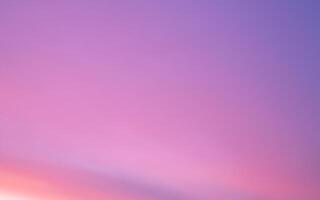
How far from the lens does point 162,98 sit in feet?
5.14

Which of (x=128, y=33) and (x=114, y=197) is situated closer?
(x=128, y=33)

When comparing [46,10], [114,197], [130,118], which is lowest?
[114,197]

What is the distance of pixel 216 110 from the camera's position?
1601 mm

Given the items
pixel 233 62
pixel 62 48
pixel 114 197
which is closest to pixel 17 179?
pixel 114 197

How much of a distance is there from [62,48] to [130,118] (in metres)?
0.43

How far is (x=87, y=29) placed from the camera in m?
1.33

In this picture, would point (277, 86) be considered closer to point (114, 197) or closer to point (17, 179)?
point (114, 197)

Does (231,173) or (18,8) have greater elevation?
(18,8)

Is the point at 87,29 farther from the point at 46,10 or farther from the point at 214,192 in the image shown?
the point at 214,192

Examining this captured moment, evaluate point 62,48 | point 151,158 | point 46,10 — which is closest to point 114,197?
point 151,158

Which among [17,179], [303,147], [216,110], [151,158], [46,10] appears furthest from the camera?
[17,179]

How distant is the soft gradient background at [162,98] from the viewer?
1.29 m

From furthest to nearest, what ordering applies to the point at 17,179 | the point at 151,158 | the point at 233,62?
1. the point at 17,179
2. the point at 151,158
3. the point at 233,62

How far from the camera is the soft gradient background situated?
1292 millimetres
